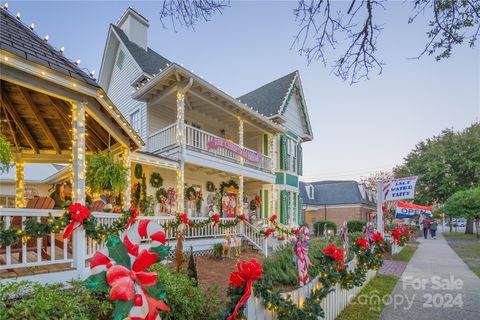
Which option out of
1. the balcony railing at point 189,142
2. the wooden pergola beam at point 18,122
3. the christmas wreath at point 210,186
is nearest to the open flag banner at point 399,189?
the balcony railing at point 189,142

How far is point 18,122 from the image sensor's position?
727cm

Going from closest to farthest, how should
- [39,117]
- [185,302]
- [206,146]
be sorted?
[185,302] → [39,117] → [206,146]

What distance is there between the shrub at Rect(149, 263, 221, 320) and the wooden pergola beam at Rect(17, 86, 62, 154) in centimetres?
433

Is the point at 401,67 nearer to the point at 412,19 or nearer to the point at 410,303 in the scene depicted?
the point at 412,19

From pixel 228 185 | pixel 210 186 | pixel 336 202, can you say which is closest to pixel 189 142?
pixel 210 186

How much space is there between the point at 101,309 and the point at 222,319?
1230mm

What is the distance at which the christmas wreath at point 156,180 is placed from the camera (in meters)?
11.3

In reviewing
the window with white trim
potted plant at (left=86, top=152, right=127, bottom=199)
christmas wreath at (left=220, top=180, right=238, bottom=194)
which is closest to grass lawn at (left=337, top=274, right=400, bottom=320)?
potted plant at (left=86, top=152, right=127, bottom=199)

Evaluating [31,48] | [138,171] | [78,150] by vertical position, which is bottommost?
[138,171]

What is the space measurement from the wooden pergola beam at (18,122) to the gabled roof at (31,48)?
1.53 metres

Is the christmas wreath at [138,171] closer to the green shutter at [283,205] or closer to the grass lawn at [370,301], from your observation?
the grass lawn at [370,301]

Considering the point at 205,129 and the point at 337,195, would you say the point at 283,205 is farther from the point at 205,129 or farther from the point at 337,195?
the point at 337,195

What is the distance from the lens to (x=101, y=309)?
2861 mm

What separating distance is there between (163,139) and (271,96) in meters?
8.93
